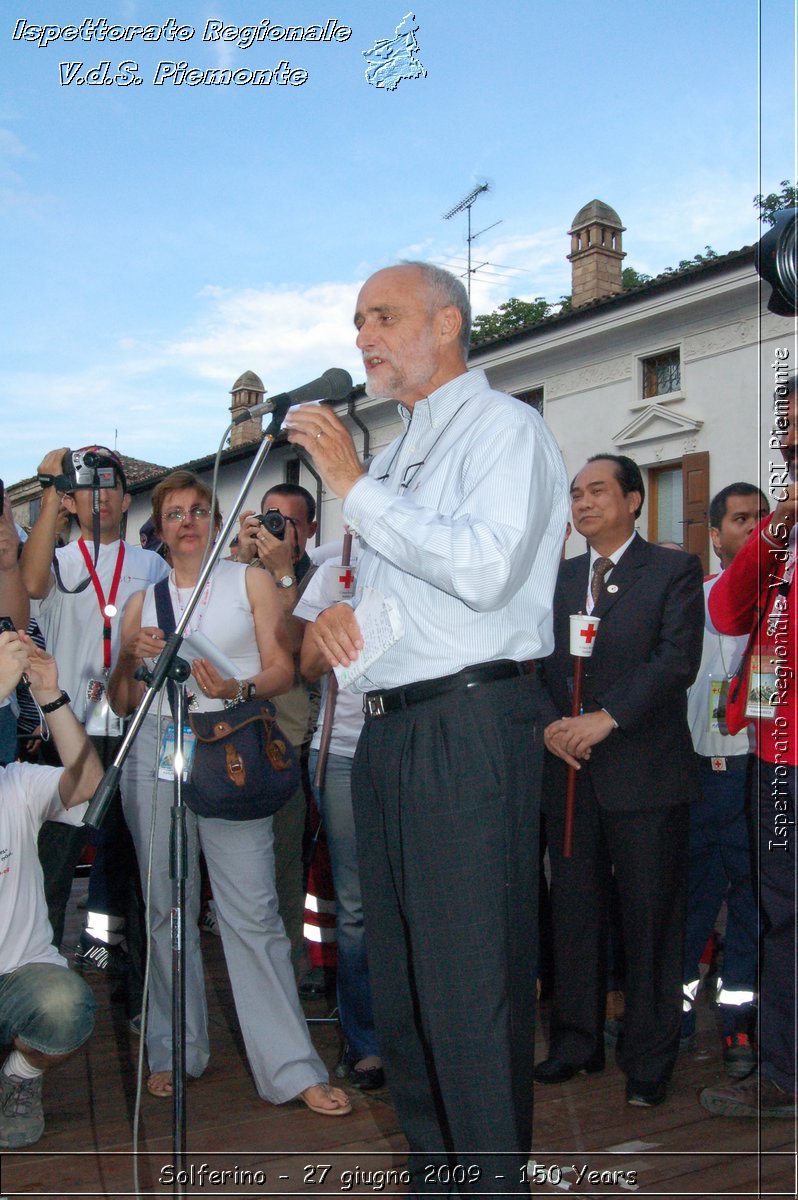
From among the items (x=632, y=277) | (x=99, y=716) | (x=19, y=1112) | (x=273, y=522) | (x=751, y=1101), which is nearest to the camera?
(x=19, y=1112)

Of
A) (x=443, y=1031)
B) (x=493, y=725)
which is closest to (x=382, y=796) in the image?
(x=493, y=725)

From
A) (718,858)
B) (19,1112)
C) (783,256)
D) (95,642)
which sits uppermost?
(783,256)

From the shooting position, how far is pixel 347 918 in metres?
3.89

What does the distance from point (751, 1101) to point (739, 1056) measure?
365 millimetres

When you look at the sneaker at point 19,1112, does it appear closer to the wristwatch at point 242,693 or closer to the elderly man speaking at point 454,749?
the wristwatch at point 242,693

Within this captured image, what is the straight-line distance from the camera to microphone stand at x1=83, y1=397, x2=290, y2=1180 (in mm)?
2371

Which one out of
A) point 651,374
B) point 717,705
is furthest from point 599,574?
point 651,374

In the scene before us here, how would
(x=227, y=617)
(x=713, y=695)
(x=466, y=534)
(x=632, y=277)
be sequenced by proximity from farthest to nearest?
(x=632, y=277) → (x=713, y=695) → (x=227, y=617) → (x=466, y=534)

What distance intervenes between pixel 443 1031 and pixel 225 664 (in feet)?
5.11

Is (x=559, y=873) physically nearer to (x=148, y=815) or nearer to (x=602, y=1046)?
(x=602, y=1046)

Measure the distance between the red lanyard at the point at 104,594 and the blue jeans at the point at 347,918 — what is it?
1052mm

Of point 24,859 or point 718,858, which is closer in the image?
point 24,859

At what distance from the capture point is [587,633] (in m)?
3.81

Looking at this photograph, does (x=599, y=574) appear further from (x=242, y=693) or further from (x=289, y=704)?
(x=289, y=704)
